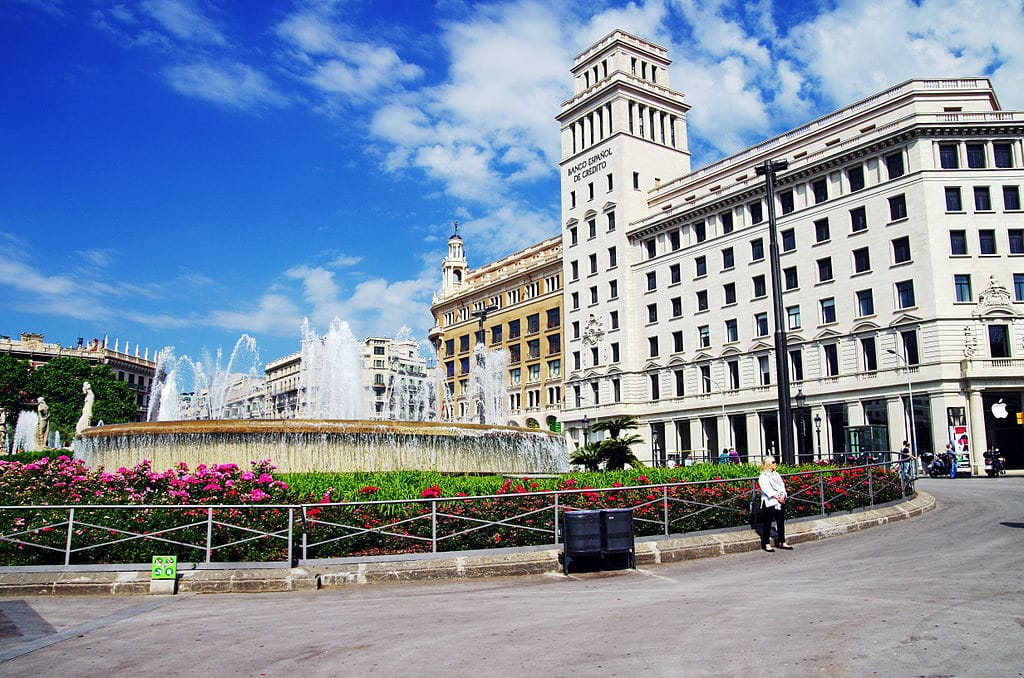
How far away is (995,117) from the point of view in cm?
4462

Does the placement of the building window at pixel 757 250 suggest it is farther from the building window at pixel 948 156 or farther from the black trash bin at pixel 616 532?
the black trash bin at pixel 616 532

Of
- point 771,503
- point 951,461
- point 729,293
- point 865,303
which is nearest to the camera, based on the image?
point 771,503

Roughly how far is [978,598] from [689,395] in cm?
5036

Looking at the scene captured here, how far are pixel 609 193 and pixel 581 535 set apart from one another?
57512 millimetres

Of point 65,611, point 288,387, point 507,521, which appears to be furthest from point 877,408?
point 288,387

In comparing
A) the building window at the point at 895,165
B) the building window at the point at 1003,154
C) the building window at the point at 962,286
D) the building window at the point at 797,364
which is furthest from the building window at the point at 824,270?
the building window at the point at 1003,154

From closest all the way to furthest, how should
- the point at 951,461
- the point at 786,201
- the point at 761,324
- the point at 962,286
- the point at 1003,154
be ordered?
the point at 951,461, the point at 962,286, the point at 1003,154, the point at 761,324, the point at 786,201

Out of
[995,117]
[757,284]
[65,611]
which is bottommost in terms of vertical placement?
[65,611]

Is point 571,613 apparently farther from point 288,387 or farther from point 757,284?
point 288,387

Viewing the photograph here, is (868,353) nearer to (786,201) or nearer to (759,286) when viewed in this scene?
(759,286)

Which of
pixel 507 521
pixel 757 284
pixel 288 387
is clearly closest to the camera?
pixel 507 521

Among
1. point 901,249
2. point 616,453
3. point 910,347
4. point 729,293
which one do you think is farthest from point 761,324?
point 616,453

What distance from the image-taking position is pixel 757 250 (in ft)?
181

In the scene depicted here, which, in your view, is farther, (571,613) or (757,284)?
(757,284)
